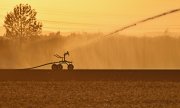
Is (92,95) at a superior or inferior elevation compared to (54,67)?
inferior

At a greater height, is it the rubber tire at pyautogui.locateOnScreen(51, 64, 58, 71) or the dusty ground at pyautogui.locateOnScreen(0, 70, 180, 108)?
the rubber tire at pyautogui.locateOnScreen(51, 64, 58, 71)

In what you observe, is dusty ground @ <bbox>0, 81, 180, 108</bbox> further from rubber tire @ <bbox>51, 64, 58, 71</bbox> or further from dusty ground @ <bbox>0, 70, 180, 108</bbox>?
rubber tire @ <bbox>51, 64, 58, 71</bbox>

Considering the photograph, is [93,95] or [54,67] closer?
[93,95]

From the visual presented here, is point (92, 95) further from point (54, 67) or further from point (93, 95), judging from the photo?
point (54, 67)

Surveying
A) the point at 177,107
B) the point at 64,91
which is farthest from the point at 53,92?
the point at 177,107

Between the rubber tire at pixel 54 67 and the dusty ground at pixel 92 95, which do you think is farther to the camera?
the rubber tire at pixel 54 67

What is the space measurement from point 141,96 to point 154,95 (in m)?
0.85

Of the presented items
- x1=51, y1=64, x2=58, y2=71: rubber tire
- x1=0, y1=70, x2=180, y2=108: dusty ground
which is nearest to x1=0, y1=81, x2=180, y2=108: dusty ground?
x1=0, y1=70, x2=180, y2=108: dusty ground

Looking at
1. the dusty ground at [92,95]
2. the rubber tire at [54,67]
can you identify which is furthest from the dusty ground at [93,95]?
the rubber tire at [54,67]

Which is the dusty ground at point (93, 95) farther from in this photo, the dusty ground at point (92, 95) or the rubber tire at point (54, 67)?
the rubber tire at point (54, 67)

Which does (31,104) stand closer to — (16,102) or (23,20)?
(16,102)

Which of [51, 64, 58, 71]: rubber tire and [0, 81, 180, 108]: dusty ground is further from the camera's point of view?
[51, 64, 58, 71]: rubber tire

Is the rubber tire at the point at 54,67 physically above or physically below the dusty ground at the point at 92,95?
above

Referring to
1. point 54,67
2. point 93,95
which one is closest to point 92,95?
point 93,95
